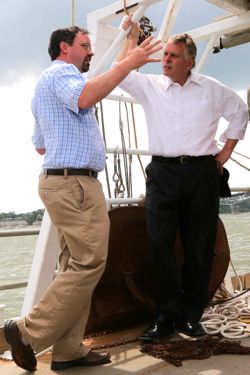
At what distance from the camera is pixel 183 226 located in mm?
3234

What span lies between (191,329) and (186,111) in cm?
125

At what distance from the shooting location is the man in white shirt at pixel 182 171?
10.2 ft

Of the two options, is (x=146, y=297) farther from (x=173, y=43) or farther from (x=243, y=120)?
(x=173, y=43)

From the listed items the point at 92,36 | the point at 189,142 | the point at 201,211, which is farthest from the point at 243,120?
the point at 92,36

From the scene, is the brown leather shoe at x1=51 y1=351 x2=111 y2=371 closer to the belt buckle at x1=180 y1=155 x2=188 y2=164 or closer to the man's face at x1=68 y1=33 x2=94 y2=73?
the belt buckle at x1=180 y1=155 x2=188 y2=164

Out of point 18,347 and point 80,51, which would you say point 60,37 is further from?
point 18,347

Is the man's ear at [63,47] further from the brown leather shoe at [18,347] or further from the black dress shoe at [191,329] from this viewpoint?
the black dress shoe at [191,329]

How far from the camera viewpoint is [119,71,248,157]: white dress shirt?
10.3ft

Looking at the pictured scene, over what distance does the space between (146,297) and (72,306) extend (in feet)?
2.88

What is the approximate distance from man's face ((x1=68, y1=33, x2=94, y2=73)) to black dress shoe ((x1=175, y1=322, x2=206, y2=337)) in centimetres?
154

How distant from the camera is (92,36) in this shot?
3543mm

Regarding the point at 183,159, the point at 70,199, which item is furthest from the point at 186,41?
the point at 70,199

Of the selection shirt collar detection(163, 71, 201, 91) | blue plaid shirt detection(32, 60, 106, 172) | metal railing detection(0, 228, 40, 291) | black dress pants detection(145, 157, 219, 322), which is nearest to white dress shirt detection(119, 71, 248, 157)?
shirt collar detection(163, 71, 201, 91)

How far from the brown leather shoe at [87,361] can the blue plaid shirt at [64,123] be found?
0.91 meters
